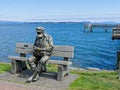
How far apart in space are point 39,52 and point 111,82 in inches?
106

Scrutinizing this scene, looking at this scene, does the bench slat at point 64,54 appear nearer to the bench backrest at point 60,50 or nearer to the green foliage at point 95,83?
the bench backrest at point 60,50

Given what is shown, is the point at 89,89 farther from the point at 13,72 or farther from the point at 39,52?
the point at 13,72

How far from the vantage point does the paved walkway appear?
9.20 m

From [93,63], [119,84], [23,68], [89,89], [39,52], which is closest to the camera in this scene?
A: [89,89]

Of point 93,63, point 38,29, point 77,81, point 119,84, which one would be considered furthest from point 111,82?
point 93,63

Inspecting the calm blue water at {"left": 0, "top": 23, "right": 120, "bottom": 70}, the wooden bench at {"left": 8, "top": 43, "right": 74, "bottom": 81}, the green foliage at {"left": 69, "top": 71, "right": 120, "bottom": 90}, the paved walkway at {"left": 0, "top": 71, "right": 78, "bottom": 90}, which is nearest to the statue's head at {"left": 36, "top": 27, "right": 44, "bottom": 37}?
the wooden bench at {"left": 8, "top": 43, "right": 74, "bottom": 81}

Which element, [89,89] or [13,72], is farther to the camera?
[13,72]

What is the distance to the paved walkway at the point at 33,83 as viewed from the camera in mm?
9195

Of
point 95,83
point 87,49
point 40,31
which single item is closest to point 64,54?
point 40,31

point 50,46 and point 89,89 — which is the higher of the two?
point 50,46

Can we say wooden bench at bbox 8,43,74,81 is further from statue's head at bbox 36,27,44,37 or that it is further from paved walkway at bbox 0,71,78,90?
statue's head at bbox 36,27,44,37

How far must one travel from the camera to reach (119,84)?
31.7 feet

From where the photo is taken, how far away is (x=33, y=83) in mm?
9734

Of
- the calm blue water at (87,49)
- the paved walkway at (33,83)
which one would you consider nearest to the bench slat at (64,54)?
the paved walkway at (33,83)
